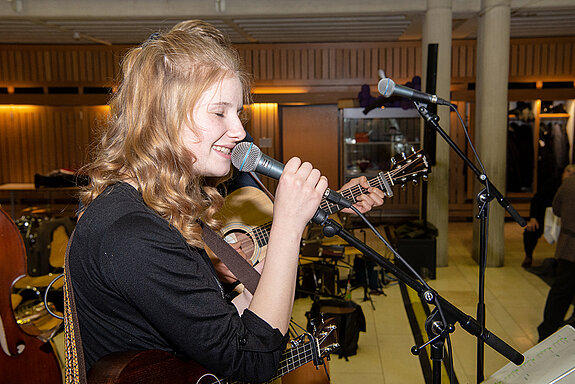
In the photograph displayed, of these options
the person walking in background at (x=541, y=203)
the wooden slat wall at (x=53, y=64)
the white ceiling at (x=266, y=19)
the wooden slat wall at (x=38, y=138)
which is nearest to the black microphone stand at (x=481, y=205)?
the person walking in background at (x=541, y=203)

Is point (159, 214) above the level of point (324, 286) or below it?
above

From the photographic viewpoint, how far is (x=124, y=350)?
1309 mm

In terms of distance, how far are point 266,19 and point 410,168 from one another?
595 cm

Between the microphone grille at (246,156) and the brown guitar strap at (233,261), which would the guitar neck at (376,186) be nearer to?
the brown guitar strap at (233,261)

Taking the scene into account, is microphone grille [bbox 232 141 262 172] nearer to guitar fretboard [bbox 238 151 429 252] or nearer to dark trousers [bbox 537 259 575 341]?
guitar fretboard [bbox 238 151 429 252]

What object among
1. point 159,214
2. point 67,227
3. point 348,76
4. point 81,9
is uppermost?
point 81,9

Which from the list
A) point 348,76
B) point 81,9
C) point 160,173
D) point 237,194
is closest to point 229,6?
point 81,9

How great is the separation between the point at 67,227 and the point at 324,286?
282 centimetres

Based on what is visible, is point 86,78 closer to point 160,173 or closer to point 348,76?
point 348,76

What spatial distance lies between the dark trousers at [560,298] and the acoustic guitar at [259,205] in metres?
2.12

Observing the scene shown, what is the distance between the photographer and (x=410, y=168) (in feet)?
10.3

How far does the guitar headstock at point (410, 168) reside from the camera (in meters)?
3.04

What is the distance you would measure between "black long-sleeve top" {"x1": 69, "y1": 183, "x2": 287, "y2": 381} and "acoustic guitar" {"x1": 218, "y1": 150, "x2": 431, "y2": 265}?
178cm

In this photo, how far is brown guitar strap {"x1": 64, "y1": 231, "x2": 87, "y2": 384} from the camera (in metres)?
1.29
